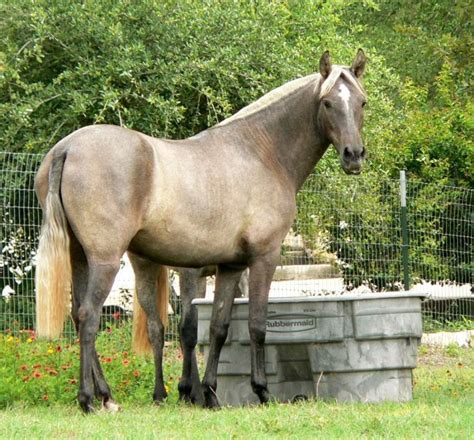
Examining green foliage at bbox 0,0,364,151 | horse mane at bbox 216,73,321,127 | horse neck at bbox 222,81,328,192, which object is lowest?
horse neck at bbox 222,81,328,192

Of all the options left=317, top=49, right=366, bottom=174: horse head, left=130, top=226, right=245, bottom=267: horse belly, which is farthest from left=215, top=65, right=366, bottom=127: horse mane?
left=130, top=226, right=245, bottom=267: horse belly

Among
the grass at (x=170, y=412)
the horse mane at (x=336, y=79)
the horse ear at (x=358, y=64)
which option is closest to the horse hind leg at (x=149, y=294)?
the grass at (x=170, y=412)

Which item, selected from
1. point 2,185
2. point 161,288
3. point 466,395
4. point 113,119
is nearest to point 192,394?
point 161,288

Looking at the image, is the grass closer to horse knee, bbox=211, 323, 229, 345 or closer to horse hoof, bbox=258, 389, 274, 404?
horse hoof, bbox=258, 389, 274, 404

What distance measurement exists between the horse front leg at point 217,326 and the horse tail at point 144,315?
457 mm

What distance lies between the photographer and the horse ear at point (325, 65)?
7617mm

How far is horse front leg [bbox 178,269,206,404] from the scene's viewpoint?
7898mm

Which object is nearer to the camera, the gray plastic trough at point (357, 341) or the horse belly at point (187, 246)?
the horse belly at point (187, 246)

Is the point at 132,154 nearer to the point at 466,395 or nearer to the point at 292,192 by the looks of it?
the point at 292,192

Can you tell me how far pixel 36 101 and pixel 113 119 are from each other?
0.89 metres

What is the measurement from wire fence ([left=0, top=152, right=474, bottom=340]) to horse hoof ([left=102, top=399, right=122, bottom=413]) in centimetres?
314

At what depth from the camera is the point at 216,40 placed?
11.0 meters

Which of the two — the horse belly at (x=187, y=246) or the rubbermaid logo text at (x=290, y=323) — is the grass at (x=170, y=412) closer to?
the rubbermaid logo text at (x=290, y=323)

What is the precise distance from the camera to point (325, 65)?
768 centimetres
